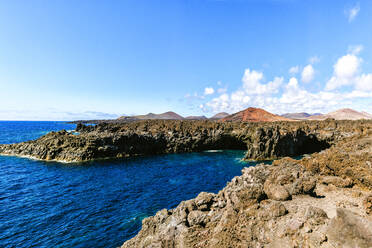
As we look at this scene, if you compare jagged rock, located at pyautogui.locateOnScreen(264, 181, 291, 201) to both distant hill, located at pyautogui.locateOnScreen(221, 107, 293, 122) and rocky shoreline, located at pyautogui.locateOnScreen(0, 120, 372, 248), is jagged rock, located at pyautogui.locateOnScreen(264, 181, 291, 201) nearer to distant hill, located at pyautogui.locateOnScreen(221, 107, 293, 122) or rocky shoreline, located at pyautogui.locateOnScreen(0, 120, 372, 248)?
rocky shoreline, located at pyautogui.locateOnScreen(0, 120, 372, 248)

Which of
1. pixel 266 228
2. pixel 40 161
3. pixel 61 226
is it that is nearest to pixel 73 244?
pixel 61 226

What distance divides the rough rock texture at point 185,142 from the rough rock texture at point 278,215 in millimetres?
30693

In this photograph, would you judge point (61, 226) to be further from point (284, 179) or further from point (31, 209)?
point (284, 179)

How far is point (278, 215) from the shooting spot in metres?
8.01

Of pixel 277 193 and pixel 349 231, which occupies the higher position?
pixel 349 231

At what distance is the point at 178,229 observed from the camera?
894cm

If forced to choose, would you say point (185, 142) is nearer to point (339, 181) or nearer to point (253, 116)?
point (339, 181)

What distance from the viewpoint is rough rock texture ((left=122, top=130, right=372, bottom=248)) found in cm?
632

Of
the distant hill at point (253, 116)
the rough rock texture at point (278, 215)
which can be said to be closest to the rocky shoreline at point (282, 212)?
the rough rock texture at point (278, 215)

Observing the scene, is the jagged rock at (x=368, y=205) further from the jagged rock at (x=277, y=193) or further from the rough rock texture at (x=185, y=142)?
the rough rock texture at (x=185, y=142)

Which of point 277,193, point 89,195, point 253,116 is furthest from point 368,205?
point 253,116

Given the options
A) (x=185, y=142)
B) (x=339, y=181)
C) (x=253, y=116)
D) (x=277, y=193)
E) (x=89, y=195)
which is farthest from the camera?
(x=253, y=116)

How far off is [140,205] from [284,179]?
50.1 feet

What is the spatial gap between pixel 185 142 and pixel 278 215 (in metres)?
46.4
